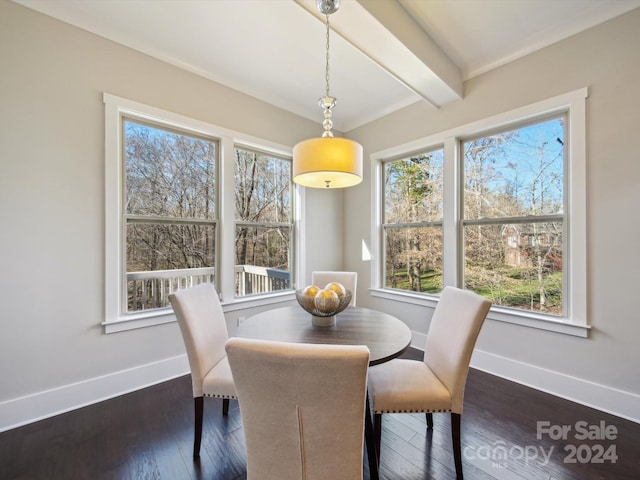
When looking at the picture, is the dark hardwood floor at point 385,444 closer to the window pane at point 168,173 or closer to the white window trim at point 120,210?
the white window trim at point 120,210

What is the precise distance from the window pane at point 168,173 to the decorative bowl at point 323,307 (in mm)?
1644

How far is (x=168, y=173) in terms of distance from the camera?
8.50 ft

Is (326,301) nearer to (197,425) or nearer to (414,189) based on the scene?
(197,425)

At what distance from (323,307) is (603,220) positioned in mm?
2210

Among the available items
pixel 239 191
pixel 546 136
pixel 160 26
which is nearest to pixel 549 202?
pixel 546 136

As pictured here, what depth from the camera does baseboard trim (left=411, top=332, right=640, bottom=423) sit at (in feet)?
6.32

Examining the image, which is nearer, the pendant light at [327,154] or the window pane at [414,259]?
the pendant light at [327,154]

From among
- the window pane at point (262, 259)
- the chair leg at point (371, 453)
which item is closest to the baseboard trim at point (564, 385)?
the chair leg at point (371, 453)

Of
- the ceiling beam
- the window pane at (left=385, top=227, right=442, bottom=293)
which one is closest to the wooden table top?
the window pane at (left=385, top=227, right=442, bottom=293)

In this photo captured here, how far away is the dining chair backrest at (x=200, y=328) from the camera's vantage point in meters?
1.59

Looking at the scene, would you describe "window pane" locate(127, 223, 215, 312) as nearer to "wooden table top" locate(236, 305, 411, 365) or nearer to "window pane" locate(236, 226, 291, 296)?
"window pane" locate(236, 226, 291, 296)

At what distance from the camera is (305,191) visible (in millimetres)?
3545

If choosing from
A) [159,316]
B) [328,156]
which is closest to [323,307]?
[328,156]

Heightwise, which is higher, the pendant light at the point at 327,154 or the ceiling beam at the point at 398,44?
the ceiling beam at the point at 398,44
